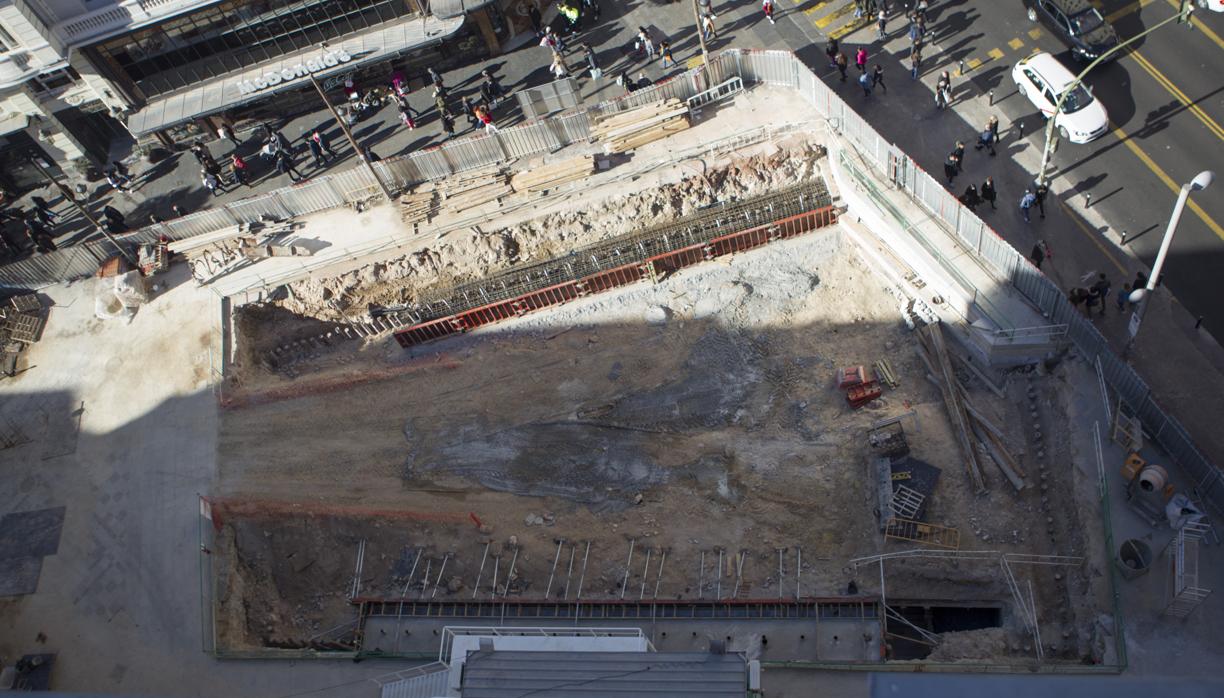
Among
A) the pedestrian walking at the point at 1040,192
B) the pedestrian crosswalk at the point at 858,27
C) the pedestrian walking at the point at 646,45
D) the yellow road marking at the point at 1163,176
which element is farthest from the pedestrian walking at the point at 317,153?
the yellow road marking at the point at 1163,176

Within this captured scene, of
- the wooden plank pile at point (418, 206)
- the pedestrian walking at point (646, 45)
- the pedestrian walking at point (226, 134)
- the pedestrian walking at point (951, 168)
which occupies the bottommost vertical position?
the pedestrian walking at point (951, 168)

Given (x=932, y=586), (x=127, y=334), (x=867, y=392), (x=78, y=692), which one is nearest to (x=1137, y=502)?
(x=932, y=586)

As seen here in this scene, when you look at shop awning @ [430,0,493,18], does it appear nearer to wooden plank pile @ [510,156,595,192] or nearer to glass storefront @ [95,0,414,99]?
glass storefront @ [95,0,414,99]

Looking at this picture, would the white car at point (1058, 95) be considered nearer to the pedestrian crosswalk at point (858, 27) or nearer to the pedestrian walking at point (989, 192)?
the pedestrian crosswalk at point (858, 27)

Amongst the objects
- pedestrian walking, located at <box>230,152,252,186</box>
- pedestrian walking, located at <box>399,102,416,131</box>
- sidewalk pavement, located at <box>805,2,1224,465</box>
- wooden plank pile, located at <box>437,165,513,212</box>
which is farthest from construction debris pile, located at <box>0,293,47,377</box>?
sidewalk pavement, located at <box>805,2,1224,465</box>

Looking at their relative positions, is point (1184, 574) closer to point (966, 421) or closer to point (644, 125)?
point (966, 421)

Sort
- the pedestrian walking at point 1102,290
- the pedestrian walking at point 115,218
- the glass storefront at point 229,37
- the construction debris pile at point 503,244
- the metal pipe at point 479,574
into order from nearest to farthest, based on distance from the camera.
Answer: the metal pipe at point 479,574
the pedestrian walking at point 1102,290
the construction debris pile at point 503,244
the pedestrian walking at point 115,218
the glass storefront at point 229,37
